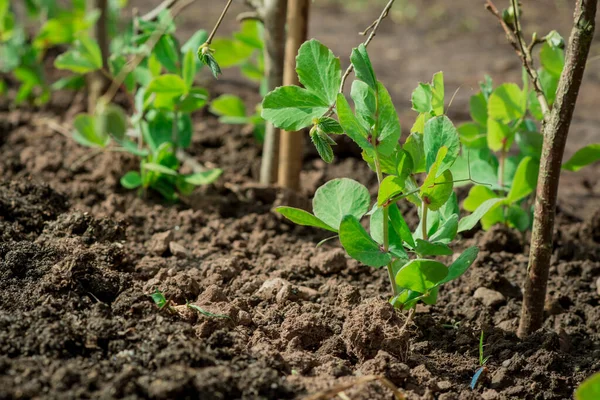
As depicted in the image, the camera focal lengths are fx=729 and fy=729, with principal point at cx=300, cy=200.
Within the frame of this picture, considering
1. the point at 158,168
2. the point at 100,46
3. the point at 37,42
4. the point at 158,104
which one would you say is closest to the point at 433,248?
the point at 158,168

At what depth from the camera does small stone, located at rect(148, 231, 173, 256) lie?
212 centimetres

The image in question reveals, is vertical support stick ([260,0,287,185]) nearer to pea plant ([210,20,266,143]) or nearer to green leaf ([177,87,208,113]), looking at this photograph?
pea plant ([210,20,266,143])

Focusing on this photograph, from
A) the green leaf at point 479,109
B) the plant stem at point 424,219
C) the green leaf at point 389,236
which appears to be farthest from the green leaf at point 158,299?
the green leaf at point 479,109

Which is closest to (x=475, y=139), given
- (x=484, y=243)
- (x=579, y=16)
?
(x=484, y=243)

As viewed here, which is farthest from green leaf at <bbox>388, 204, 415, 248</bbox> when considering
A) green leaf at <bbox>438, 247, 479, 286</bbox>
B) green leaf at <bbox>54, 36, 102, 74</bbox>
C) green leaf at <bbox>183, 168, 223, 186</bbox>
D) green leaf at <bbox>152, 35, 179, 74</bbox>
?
green leaf at <bbox>54, 36, 102, 74</bbox>

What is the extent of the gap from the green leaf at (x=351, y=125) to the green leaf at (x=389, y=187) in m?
0.08

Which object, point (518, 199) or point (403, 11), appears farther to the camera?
point (403, 11)

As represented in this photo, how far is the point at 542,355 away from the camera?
166 centimetres

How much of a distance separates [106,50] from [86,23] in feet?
0.87

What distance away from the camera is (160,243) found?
7.03 feet

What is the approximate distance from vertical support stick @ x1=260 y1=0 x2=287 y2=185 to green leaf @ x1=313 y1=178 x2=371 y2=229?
0.89m

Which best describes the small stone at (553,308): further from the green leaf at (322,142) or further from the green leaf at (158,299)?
the green leaf at (158,299)

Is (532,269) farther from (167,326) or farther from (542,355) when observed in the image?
(167,326)

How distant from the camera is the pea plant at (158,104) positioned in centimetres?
238
